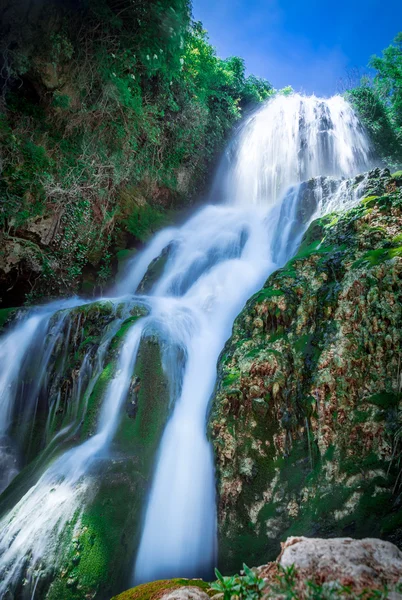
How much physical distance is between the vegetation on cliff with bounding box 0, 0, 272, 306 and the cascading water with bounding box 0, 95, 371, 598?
2564 mm

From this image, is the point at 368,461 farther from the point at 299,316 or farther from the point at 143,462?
the point at 143,462

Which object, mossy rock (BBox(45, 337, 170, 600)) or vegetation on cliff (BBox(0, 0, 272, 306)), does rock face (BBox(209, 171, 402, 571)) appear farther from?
vegetation on cliff (BBox(0, 0, 272, 306))

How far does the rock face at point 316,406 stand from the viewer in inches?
140

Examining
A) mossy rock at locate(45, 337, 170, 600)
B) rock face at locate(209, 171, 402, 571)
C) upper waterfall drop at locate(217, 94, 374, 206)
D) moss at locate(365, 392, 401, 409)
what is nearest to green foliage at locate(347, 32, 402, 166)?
upper waterfall drop at locate(217, 94, 374, 206)

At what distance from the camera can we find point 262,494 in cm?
411

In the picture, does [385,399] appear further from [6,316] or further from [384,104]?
[384,104]

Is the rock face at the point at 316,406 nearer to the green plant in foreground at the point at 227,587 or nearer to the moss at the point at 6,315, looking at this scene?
the green plant in foreground at the point at 227,587

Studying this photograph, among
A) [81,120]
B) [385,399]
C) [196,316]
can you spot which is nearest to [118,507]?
[385,399]

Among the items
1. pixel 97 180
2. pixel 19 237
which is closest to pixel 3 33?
pixel 97 180

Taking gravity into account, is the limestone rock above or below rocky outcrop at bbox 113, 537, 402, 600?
below

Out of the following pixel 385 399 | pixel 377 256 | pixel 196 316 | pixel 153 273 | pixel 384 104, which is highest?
pixel 384 104

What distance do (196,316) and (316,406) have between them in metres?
4.60

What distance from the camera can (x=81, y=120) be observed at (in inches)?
370

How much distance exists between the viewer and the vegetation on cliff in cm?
796
